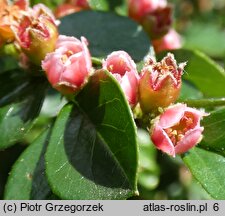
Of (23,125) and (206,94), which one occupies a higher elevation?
(23,125)

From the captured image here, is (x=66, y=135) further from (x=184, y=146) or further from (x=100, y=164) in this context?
(x=184, y=146)

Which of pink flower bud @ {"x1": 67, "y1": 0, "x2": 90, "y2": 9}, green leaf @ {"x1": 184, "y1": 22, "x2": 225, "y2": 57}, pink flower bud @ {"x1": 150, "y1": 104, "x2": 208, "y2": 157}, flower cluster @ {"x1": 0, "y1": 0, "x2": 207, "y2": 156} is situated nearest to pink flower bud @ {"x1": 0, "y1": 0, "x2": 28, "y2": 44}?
flower cluster @ {"x1": 0, "y1": 0, "x2": 207, "y2": 156}

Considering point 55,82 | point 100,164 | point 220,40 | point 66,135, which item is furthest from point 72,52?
point 220,40

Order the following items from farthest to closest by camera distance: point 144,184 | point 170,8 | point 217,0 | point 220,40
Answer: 1. point 217,0
2. point 220,40
3. point 144,184
4. point 170,8

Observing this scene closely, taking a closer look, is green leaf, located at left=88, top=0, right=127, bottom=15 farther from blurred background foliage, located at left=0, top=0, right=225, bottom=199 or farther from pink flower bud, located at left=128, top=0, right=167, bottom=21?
blurred background foliage, located at left=0, top=0, right=225, bottom=199

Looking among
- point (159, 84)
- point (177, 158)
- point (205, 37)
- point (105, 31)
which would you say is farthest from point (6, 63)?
point (205, 37)

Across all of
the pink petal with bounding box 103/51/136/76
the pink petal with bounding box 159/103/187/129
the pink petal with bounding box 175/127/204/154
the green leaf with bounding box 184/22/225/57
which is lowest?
the green leaf with bounding box 184/22/225/57

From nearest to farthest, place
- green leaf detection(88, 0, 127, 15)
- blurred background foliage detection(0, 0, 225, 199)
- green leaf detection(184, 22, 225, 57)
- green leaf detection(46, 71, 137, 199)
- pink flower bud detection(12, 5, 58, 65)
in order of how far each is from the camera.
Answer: green leaf detection(46, 71, 137, 199) < pink flower bud detection(12, 5, 58, 65) < green leaf detection(88, 0, 127, 15) < blurred background foliage detection(0, 0, 225, 199) < green leaf detection(184, 22, 225, 57)
